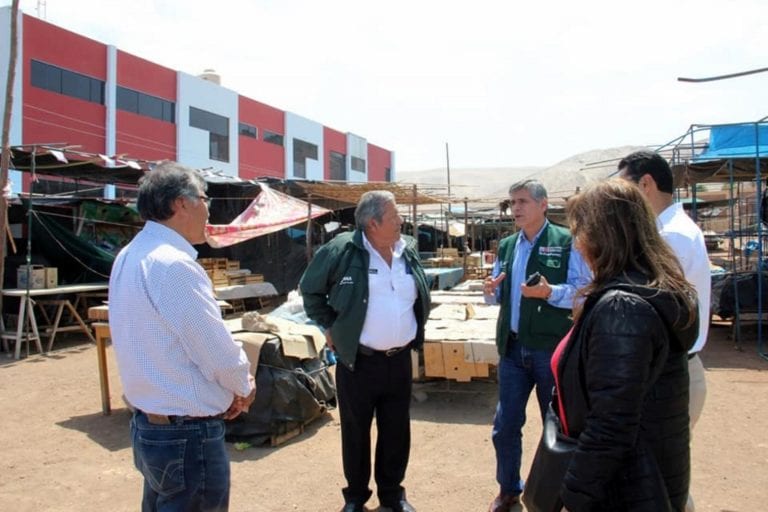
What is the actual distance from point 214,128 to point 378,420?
1040 inches

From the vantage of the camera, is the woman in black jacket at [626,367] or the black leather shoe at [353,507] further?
the black leather shoe at [353,507]

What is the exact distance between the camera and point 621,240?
5.55 feet

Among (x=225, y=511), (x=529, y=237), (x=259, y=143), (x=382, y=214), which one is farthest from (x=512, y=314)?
(x=259, y=143)

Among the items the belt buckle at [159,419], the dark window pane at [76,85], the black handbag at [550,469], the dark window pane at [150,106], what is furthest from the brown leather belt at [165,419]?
the dark window pane at [150,106]

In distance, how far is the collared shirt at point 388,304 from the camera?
10.6 feet

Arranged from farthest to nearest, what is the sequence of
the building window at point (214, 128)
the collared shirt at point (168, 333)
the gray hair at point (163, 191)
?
the building window at point (214, 128) < the gray hair at point (163, 191) < the collared shirt at point (168, 333)

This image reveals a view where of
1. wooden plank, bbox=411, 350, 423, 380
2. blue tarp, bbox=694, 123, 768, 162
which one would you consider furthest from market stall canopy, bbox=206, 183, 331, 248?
blue tarp, bbox=694, 123, 768, 162

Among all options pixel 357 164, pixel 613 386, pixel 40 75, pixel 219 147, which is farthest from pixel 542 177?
pixel 613 386

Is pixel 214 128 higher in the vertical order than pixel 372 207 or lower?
higher

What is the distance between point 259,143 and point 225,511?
97.9 ft

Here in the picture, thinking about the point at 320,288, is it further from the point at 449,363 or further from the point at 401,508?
the point at 449,363

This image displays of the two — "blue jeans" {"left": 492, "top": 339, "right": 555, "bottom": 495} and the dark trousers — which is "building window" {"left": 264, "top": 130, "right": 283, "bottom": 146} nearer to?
the dark trousers

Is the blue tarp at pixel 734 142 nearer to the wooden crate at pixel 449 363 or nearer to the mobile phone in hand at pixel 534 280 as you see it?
the wooden crate at pixel 449 363

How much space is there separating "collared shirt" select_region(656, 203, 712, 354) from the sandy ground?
168cm
